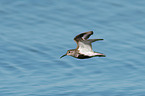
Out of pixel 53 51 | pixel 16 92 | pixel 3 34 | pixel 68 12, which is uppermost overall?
pixel 68 12

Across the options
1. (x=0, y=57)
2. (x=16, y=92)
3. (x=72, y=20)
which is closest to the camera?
(x=16, y=92)

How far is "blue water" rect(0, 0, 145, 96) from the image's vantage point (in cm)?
2872

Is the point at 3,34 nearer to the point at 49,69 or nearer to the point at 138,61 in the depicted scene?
the point at 49,69

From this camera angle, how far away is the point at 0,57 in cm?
3241

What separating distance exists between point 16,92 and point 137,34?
32.0 feet

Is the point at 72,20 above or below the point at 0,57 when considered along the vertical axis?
above

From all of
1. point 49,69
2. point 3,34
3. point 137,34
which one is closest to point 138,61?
point 137,34

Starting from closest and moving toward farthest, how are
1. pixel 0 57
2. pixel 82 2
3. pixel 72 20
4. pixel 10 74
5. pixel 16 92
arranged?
pixel 16 92
pixel 10 74
pixel 0 57
pixel 72 20
pixel 82 2

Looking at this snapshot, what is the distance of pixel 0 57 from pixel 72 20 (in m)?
6.35

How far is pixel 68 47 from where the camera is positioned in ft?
105

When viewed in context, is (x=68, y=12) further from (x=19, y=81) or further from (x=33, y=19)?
(x=19, y=81)

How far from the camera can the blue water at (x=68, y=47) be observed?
2872cm

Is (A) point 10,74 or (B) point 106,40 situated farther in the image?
(B) point 106,40

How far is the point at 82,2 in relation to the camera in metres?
38.6
